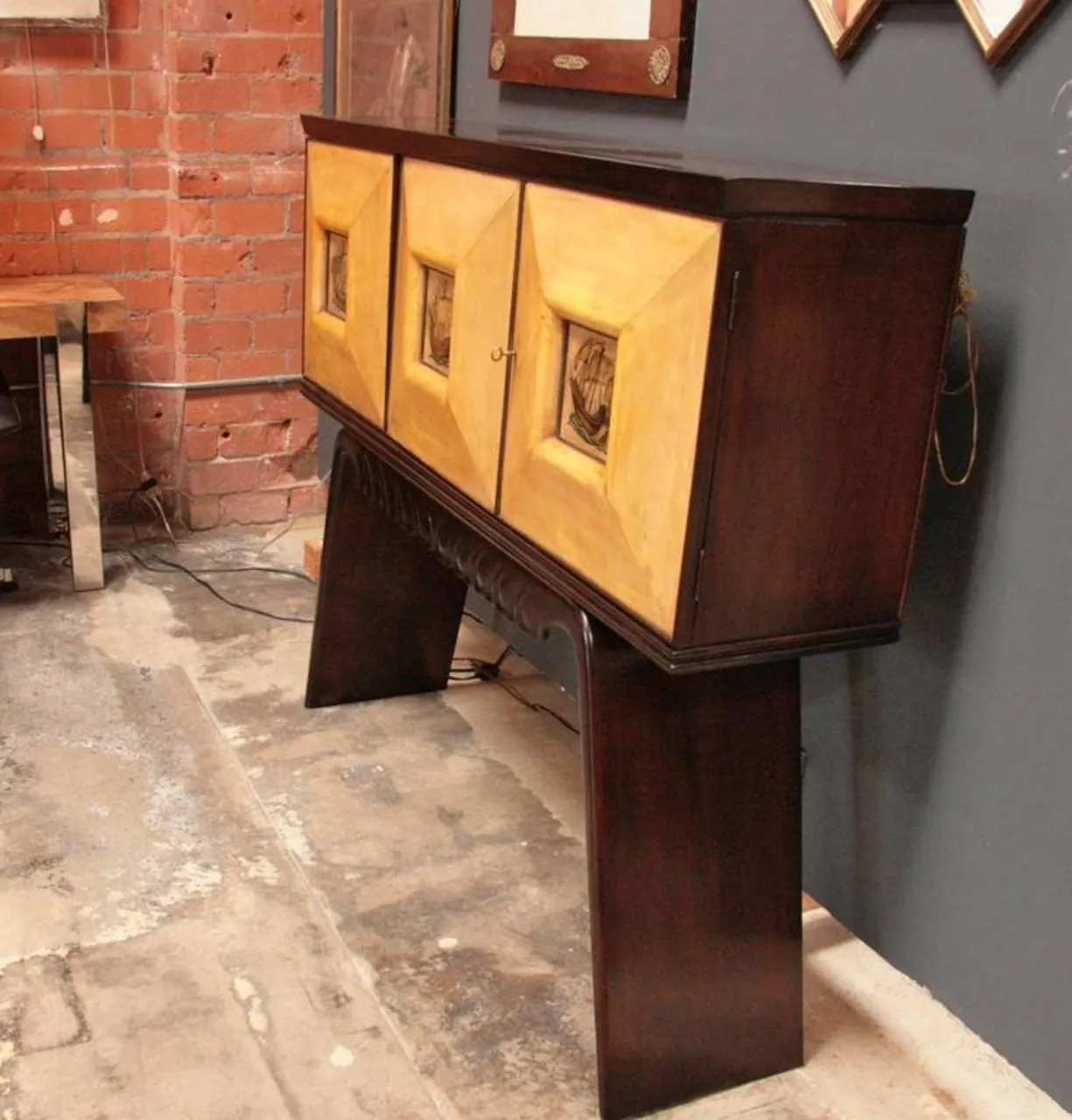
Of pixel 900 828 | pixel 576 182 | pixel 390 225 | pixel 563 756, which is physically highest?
pixel 576 182

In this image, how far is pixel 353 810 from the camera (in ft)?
7.54

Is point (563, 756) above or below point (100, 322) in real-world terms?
below

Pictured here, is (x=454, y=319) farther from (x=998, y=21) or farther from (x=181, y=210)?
(x=181, y=210)

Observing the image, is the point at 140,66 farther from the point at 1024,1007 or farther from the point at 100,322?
the point at 1024,1007

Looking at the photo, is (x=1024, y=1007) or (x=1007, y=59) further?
(x=1024, y=1007)

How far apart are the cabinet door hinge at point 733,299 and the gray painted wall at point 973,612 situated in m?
0.50

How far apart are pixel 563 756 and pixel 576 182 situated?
1.33 m

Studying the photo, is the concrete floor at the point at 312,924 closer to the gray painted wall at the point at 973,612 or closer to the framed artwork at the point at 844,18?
the gray painted wall at the point at 973,612

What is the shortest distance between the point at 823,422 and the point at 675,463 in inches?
7.1

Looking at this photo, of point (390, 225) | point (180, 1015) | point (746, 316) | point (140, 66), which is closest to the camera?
point (746, 316)

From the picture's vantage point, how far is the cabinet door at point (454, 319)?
5.65 feet

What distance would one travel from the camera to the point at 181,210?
3.40m

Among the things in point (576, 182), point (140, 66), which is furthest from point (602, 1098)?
point (140, 66)

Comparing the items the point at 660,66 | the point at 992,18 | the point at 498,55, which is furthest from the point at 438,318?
the point at 498,55
